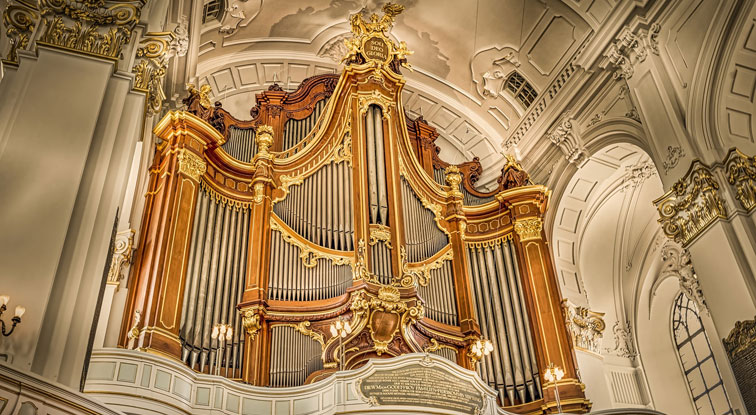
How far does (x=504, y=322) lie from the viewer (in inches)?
460

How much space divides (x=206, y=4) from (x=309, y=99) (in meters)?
2.77

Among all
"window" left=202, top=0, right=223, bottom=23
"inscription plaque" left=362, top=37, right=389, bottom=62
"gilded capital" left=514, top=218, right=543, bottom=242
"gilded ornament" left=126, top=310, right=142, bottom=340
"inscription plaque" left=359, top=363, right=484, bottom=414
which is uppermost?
"window" left=202, top=0, right=223, bottom=23

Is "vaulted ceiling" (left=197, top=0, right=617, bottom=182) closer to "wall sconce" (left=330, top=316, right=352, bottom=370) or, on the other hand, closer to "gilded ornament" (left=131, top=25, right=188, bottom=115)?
"gilded ornament" (left=131, top=25, right=188, bottom=115)

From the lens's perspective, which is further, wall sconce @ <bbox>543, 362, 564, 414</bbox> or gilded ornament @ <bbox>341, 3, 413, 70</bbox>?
gilded ornament @ <bbox>341, 3, 413, 70</bbox>

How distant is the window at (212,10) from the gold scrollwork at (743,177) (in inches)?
389

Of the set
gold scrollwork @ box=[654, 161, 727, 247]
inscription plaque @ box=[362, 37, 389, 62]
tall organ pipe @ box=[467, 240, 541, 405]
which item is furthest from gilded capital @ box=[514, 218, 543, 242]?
inscription plaque @ box=[362, 37, 389, 62]

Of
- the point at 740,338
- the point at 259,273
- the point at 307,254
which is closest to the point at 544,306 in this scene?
the point at 740,338

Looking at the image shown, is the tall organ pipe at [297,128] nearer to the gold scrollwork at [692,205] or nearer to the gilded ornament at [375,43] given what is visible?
the gilded ornament at [375,43]

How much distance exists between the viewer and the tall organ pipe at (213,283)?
920 centimetres

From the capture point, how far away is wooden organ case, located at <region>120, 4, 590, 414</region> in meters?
9.50

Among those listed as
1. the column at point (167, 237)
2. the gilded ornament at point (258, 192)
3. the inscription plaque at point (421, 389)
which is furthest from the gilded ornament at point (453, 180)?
the inscription plaque at point (421, 389)

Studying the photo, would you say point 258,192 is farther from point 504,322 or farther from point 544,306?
point 544,306

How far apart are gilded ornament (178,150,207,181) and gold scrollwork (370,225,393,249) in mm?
2899

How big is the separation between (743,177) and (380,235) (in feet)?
17.8
